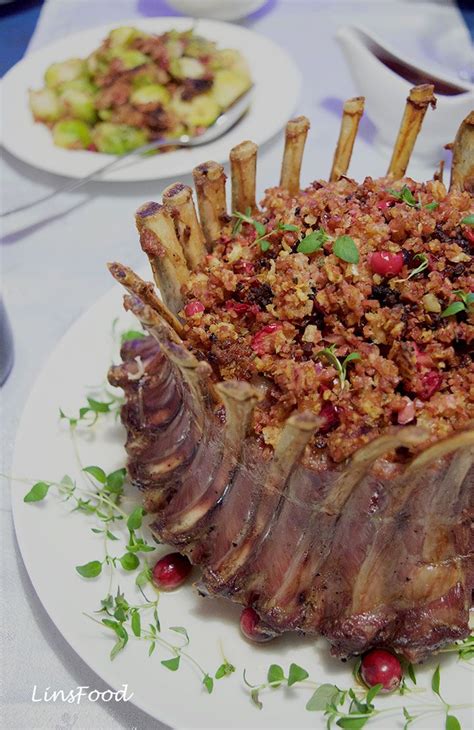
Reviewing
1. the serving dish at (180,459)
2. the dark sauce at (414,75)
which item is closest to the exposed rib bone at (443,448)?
the serving dish at (180,459)

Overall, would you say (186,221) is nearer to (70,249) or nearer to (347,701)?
(347,701)

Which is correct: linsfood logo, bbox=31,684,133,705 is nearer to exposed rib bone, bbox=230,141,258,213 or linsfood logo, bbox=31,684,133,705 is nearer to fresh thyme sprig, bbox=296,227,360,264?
fresh thyme sprig, bbox=296,227,360,264

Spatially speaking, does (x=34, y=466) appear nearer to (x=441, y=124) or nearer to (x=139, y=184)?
(x=139, y=184)

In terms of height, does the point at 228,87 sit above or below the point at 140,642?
above

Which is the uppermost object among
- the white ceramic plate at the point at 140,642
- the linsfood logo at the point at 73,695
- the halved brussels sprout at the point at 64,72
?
the halved brussels sprout at the point at 64,72

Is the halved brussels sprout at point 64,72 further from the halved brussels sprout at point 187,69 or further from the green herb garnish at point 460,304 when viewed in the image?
the green herb garnish at point 460,304

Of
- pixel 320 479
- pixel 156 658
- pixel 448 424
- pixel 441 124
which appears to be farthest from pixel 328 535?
pixel 441 124

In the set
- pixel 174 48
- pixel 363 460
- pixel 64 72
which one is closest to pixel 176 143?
pixel 174 48
